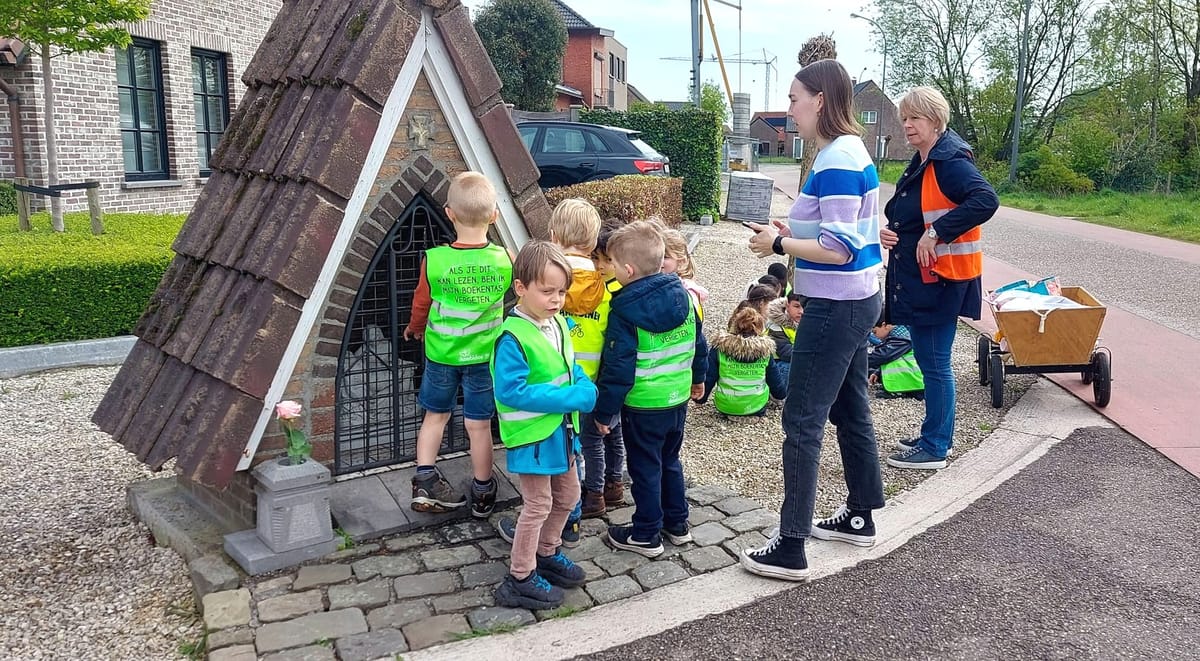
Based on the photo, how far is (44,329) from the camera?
7.45m

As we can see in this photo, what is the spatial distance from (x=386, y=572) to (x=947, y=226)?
3.36 m

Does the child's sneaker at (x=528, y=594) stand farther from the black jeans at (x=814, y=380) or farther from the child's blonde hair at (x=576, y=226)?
the child's blonde hair at (x=576, y=226)

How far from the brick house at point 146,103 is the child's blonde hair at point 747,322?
817 centimetres

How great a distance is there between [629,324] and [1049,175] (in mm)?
34268

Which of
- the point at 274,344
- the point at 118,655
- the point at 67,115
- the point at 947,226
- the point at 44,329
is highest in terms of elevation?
the point at 67,115

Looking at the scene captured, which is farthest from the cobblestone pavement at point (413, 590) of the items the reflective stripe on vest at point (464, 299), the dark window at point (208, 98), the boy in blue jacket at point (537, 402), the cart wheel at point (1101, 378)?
the dark window at point (208, 98)

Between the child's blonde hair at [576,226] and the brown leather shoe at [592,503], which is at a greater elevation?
the child's blonde hair at [576,226]

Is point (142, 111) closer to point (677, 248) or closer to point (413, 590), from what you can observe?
point (677, 248)

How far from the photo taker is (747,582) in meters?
3.84

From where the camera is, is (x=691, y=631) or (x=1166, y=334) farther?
(x=1166, y=334)

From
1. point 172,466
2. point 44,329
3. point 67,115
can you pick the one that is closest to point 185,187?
point 67,115

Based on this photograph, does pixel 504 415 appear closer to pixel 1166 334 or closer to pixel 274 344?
pixel 274 344

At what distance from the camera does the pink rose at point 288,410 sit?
376 cm

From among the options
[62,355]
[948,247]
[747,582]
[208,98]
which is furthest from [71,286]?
[208,98]
